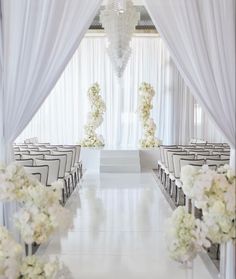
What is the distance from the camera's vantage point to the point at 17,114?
169 inches

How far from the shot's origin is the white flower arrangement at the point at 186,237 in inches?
125

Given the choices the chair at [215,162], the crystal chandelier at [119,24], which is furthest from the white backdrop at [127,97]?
the chair at [215,162]

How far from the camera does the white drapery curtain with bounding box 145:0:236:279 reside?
395 cm

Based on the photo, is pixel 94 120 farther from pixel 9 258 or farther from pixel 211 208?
pixel 211 208

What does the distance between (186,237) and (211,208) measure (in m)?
0.29

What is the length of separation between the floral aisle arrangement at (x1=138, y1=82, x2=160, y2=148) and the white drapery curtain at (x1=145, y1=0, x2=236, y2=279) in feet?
30.6

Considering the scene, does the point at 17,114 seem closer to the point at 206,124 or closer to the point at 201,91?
the point at 201,91

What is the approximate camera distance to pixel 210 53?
4031 mm

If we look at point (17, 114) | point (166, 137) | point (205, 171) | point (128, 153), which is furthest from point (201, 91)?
point (166, 137)

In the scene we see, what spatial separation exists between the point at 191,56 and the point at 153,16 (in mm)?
579

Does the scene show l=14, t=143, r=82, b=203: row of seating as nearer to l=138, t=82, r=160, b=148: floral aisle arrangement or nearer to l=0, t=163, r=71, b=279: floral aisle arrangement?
l=0, t=163, r=71, b=279: floral aisle arrangement

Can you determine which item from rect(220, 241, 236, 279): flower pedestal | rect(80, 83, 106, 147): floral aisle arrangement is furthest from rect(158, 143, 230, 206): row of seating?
rect(80, 83, 106, 147): floral aisle arrangement

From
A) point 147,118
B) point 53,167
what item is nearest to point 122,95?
point 147,118

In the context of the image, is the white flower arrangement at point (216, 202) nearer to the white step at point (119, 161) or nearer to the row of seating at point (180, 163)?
the row of seating at point (180, 163)
